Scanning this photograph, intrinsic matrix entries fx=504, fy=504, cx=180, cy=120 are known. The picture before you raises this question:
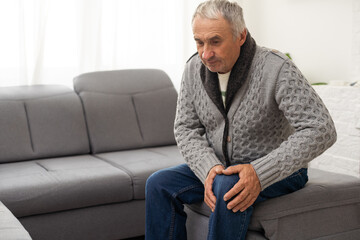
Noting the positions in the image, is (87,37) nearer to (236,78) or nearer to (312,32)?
(312,32)

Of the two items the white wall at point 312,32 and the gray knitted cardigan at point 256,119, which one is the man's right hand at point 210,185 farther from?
the white wall at point 312,32

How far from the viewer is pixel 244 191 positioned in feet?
5.50

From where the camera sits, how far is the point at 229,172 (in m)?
1.74

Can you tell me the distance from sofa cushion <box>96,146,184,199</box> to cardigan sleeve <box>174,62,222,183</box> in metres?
0.55

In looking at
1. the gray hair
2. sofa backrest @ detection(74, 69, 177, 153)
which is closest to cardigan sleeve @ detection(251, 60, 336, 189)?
the gray hair

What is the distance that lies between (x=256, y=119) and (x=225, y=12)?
16.0 inches

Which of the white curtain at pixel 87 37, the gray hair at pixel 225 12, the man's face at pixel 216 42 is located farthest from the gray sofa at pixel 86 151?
the gray hair at pixel 225 12

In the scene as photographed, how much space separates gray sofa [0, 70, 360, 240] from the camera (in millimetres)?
1901

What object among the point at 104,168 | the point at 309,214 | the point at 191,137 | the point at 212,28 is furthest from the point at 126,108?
the point at 309,214

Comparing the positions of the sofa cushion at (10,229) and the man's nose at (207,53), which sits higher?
the man's nose at (207,53)

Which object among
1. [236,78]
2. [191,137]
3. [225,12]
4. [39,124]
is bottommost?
[39,124]

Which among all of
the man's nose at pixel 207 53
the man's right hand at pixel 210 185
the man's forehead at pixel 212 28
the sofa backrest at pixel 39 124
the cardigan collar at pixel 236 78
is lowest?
the sofa backrest at pixel 39 124

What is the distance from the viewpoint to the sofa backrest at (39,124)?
9.15 ft

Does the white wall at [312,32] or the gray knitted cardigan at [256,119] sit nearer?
the gray knitted cardigan at [256,119]
